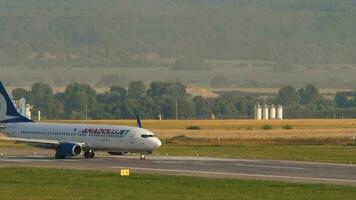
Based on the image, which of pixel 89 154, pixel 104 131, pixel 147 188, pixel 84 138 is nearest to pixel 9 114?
pixel 84 138

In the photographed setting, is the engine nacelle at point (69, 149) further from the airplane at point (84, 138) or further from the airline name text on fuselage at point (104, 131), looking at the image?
the airline name text on fuselage at point (104, 131)

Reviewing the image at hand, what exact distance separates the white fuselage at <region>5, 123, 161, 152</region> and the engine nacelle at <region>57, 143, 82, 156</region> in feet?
3.27

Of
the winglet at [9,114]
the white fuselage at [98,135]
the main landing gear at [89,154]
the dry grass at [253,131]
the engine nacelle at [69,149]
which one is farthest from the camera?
the dry grass at [253,131]

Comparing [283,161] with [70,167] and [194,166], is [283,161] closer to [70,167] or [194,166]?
[194,166]

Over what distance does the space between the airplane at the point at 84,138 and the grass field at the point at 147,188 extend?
1980 cm

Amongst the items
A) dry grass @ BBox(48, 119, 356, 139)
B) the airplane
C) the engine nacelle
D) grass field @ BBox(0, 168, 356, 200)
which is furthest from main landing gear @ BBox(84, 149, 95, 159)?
dry grass @ BBox(48, 119, 356, 139)

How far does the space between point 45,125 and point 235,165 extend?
810 inches

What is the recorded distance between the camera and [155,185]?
183ft

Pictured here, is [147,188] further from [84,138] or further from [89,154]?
[84,138]

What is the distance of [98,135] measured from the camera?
84562 mm

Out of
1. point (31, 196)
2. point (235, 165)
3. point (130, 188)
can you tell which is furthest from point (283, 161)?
point (31, 196)

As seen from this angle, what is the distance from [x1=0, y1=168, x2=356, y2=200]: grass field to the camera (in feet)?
165

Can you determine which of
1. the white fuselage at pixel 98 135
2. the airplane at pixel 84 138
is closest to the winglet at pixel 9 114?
the airplane at pixel 84 138

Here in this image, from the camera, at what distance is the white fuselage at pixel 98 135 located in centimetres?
8250
